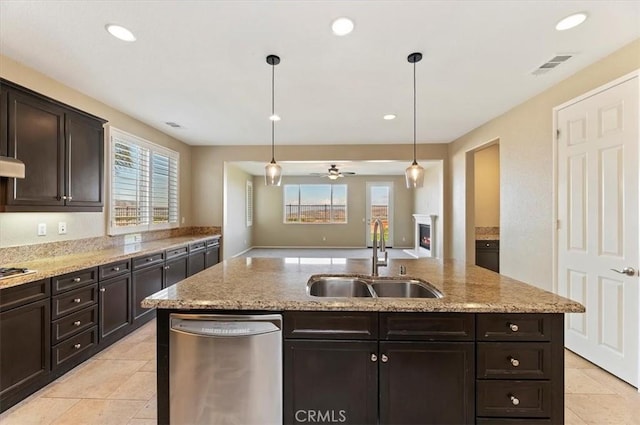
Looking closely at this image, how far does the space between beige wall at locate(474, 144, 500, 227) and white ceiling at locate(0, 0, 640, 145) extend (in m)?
1.70

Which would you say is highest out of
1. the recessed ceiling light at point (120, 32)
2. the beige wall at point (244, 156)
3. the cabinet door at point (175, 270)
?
the recessed ceiling light at point (120, 32)

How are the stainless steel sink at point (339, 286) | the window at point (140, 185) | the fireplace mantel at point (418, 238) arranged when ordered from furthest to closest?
the fireplace mantel at point (418, 238)
the window at point (140, 185)
the stainless steel sink at point (339, 286)

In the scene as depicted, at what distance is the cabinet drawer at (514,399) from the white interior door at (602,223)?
1503 mm

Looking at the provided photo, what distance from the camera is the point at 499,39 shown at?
2271 millimetres

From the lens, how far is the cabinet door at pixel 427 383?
1.54m

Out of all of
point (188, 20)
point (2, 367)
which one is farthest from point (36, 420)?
point (188, 20)

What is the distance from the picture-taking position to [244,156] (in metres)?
5.91

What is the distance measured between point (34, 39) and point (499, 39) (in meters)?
3.48

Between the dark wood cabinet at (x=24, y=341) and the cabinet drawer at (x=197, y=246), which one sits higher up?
the cabinet drawer at (x=197, y=246)

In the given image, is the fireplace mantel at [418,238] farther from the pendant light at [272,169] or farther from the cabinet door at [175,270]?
the cabinet door at [175,270]

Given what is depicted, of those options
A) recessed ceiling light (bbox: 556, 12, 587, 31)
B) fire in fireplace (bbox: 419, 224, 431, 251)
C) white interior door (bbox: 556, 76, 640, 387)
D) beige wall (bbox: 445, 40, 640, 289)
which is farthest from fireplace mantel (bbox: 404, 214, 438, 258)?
recessed ceiling light (bbox: 556, 12, 587, 31)

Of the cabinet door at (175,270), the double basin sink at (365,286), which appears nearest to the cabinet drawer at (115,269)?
the cabinet door at (175,270)

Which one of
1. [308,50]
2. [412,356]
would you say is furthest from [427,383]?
[308,50]

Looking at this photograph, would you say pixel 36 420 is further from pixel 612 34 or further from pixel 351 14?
pixel 612 34
